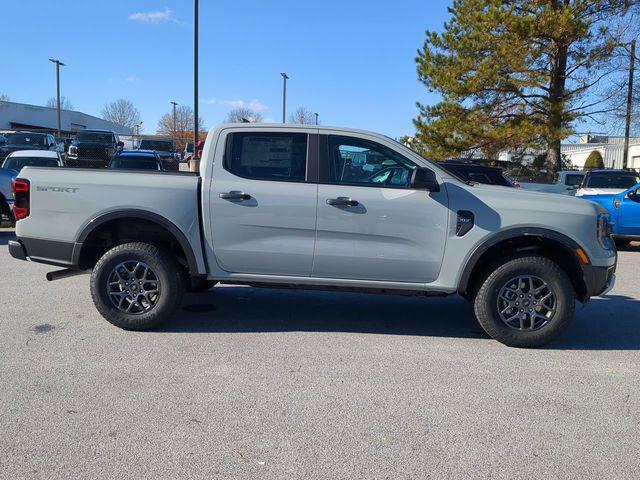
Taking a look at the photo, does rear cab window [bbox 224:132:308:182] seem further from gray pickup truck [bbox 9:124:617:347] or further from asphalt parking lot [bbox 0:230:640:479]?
asphalt parking lot [bbox 0:230:640:479]

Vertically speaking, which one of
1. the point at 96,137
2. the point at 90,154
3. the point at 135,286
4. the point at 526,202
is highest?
the point at 96,137

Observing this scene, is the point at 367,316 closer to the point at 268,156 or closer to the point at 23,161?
the point at 268,156

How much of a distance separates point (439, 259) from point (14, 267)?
22.0 ft

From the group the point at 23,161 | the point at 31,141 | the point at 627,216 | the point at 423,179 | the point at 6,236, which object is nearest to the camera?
the point at 423,179

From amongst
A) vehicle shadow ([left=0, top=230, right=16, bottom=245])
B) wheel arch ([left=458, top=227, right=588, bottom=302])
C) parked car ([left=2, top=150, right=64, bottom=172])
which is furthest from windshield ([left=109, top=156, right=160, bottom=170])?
wheel arch ([left=458, top=227, right=588, bottom=302])

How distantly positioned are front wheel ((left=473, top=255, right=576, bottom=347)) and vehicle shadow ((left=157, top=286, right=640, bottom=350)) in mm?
334

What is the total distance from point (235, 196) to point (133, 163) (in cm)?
1102

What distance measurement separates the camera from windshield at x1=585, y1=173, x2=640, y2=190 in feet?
48.2

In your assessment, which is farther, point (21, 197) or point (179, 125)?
point (179, 125)

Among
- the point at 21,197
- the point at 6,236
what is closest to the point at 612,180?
the point at 21,197

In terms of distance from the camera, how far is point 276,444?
333cm

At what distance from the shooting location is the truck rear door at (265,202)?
5.18 m

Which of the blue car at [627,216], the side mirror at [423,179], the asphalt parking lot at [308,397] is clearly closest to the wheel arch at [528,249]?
the asphalt parking lot at [308,397]

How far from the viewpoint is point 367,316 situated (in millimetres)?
6203
